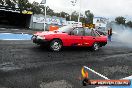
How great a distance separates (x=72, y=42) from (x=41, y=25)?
1097 inches

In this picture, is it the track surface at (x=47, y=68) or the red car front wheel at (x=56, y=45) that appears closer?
the track surface at (x=47, y=68)

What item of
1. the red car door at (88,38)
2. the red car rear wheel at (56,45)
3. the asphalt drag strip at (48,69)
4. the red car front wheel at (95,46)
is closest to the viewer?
the asphalt drag strip at (48,69)

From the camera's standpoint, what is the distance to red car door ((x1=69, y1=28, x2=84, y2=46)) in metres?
13.0

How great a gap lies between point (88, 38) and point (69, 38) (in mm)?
1552

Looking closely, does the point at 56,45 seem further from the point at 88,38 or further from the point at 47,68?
the point at 47,68

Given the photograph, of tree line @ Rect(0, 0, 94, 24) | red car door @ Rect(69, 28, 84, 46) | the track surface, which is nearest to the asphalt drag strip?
the track surface

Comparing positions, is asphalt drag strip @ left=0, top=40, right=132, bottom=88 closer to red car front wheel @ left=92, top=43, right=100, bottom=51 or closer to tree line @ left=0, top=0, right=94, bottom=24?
red car front wheel @ left=92, top=43, right=100, bottom=51

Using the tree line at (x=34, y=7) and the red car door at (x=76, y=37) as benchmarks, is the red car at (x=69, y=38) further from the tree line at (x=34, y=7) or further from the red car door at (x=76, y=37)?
the tree line at (x=34, y=7)

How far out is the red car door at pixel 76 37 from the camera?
510 inches

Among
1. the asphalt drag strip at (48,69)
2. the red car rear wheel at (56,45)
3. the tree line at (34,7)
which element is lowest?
the asphalt drag strip at (48,69)

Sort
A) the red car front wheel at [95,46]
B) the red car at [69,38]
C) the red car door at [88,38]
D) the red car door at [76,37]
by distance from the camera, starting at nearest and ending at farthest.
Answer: the red car at [69,38], the red car door at [76,37], the red car door at [88,38], the red car front wheel at [95,46]

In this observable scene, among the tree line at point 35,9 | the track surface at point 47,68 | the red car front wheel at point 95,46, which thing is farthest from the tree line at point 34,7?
the track surface at point 47,68

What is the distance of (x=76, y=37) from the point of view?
13.1m

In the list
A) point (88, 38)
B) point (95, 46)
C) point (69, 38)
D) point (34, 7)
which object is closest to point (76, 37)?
point (69, 38)
